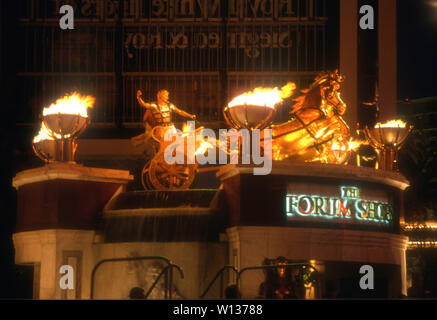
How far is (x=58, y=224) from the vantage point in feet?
61.0

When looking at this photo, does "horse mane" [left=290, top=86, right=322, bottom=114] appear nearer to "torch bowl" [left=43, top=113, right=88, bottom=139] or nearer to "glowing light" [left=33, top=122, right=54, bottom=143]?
"torch bowl" [left=43, top=113, right=88, bottom=139]

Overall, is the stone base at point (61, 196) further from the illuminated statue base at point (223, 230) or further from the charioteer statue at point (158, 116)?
the charioteer statue at point (158, 116)

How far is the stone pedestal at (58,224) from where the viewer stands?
18.3 meters

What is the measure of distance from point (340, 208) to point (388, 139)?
360 centimetres

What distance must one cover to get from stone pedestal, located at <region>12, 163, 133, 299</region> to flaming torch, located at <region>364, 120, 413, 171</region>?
7114 millimetres

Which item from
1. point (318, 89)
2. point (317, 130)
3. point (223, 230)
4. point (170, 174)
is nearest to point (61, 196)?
point (170, 174)

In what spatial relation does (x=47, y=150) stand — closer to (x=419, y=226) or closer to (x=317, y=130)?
(x=317, y=130)

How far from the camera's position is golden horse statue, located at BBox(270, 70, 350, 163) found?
769 inches

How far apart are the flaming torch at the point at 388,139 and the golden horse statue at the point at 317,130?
4.60ft

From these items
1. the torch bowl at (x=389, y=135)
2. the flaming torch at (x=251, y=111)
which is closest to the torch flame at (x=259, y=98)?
the flaming torch at (x=251, y=111)

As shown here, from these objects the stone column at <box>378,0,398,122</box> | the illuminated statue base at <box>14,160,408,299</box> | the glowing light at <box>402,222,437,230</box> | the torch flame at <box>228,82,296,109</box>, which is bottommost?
the illuminated statue base at <box>14,160,408,299</box>

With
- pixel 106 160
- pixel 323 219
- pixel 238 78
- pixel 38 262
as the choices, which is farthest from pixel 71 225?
pixel 238 78

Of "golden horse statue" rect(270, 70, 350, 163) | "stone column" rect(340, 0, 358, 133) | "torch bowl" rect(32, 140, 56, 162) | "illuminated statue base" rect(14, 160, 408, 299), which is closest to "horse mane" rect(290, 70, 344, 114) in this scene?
"golden horse statue" rect(270, 70, 350, 163)
